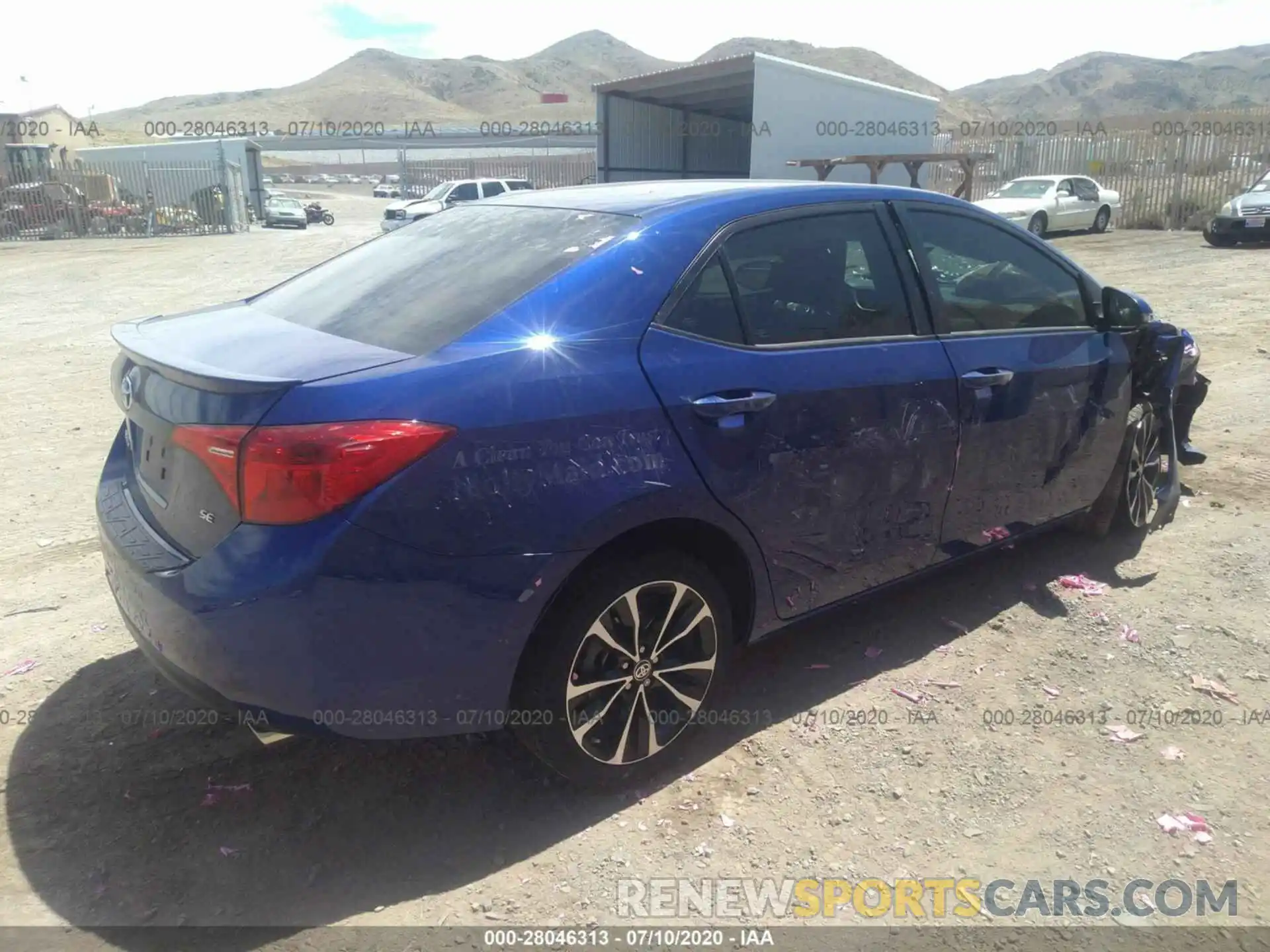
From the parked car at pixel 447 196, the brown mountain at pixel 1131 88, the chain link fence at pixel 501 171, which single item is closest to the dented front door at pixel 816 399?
the parked car at pixel 447 196

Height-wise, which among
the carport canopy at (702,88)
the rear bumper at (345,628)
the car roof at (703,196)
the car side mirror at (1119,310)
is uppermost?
the carport canopy at (702,88)

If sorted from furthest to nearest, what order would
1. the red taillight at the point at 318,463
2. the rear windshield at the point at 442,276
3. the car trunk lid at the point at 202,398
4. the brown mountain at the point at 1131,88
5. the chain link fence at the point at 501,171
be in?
the brown mountain at the point at 1131,88, the chain link fence at the point at 501,171, the rear windshield at the point at 442,276, the car trunk lid at the point at 202,398, the red taillight at the point at 318,463

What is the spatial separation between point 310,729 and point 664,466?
1.15m

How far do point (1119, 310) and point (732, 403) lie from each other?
2.35 m

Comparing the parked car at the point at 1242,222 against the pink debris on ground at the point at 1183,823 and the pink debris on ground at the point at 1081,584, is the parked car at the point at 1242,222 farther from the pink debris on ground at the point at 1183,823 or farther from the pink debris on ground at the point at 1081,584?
the pink debris on ground at the point at 1183,823

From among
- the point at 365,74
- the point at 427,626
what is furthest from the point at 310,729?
the point at 365,74

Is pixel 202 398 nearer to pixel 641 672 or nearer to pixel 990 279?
pixel 641 672

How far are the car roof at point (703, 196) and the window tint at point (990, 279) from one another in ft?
0.49

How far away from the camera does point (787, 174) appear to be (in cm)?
1723

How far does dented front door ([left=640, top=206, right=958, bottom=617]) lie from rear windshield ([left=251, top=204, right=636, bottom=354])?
423mm

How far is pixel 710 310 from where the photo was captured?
291 centimetres

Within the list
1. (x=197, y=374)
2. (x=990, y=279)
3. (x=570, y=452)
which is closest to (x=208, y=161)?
(x=990, y=279)

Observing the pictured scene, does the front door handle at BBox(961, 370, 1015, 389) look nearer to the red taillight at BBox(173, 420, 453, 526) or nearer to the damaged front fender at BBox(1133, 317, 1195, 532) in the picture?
the damaged front fender at BBox(1133, 317, 1195, 532)

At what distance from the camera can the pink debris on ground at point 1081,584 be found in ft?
13.9
